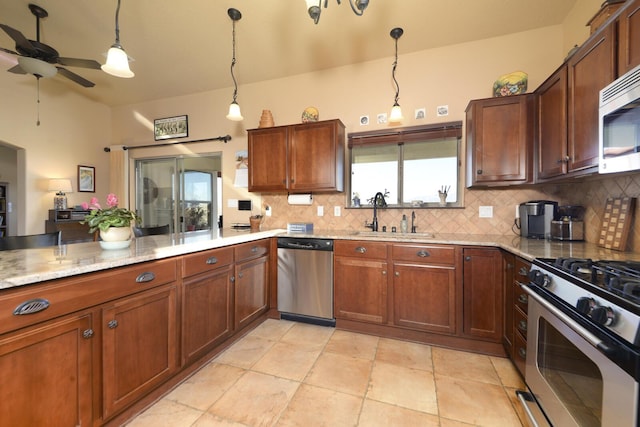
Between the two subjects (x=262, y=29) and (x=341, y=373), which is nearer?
(x=341, y=373)

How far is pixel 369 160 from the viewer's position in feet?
10.2

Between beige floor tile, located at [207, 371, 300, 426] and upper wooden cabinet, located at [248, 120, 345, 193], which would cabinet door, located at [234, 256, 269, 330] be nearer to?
beige floor tile, located at [207, 371, 300, 426]

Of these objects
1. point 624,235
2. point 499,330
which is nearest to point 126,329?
point 499,330

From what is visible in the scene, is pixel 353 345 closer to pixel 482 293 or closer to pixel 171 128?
pixel 482 293

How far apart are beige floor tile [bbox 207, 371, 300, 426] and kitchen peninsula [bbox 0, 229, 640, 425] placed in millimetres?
392

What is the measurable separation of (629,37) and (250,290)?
299 centimetres

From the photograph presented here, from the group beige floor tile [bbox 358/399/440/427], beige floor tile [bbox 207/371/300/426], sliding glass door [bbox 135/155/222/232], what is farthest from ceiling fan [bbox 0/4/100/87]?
beige floor tile [bbox 358/399/440/427]

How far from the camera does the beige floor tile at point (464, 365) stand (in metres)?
1.85

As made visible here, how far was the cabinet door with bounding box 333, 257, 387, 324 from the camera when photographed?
2.40 m

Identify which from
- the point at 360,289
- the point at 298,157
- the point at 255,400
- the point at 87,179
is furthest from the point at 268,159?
the point at 87,179

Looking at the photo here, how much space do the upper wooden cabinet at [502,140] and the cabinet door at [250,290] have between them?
2228 mm

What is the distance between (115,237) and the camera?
1.58 m

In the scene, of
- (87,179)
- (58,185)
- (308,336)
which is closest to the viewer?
(308,336)

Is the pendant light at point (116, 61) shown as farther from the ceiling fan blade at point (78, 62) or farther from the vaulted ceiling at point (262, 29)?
the ceiling fan blade at point (78, 62)
